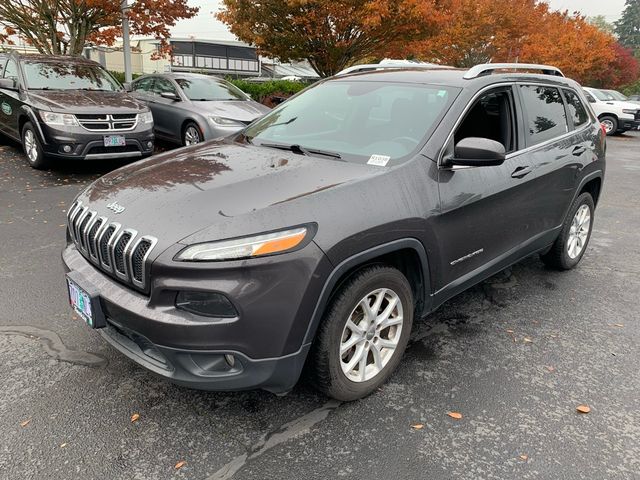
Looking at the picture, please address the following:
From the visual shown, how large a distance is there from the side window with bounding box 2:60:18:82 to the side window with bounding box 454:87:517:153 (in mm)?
7444

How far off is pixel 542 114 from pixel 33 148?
710cm

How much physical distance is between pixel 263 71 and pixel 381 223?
55.8 metres

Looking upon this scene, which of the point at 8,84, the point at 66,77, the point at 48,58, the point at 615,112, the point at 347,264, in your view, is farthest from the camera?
the point at 615,112

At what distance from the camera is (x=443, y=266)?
2.92 metres

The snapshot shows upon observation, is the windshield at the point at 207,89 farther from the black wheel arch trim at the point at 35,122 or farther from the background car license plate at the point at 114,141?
the black wheel arch trim at the point at 35,122

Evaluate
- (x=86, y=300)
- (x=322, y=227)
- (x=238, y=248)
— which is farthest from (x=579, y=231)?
(x=86, y=300)

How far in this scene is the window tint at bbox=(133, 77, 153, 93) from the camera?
10.5 meters

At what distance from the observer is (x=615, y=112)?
1945cm

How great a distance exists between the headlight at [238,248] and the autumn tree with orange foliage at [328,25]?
11841mm

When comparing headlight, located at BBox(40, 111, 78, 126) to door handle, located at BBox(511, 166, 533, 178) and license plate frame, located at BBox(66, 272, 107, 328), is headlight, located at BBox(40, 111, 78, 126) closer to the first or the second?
license plate frame, located at BBox(66, 272, 107, 328)

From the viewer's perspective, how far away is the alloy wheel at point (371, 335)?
101 inches

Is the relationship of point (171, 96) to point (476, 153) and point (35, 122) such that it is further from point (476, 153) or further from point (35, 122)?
point (476, 153)

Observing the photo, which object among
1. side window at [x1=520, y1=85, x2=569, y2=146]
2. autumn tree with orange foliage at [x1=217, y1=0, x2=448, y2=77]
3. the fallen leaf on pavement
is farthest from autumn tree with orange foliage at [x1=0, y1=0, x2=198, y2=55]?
the fallen leaf on pavement

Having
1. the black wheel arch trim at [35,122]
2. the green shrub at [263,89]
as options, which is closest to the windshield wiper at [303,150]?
the black wheel arch trim at [35,122]
